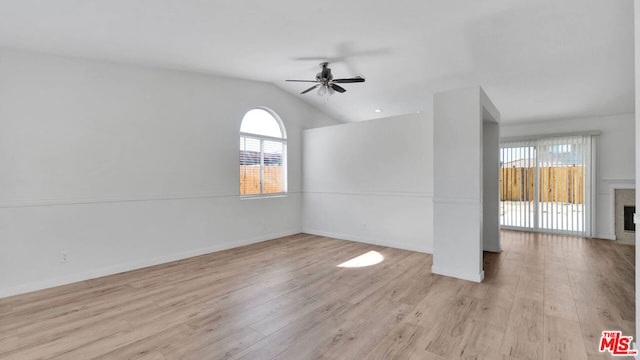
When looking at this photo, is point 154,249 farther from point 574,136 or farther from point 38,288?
point 574,136

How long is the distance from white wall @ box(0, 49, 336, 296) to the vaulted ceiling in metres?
0.33

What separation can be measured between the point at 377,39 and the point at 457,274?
10.2 feet

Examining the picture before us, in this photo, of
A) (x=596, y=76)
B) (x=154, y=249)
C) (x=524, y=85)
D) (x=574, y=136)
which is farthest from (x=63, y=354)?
(x=574, y=136)

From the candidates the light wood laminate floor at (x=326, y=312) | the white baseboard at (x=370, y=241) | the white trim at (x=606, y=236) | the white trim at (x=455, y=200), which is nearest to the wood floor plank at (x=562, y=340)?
the light wood laminate floor at (x=326, y=312)

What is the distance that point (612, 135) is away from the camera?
5.48 metres

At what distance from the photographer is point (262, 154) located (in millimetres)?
5641

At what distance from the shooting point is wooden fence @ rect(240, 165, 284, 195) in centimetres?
532

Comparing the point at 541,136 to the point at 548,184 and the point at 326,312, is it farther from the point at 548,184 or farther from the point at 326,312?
the point at 326,312

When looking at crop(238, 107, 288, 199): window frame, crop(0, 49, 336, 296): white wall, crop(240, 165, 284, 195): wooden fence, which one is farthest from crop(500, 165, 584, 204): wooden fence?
crop(0, 49, 336, 296): white wall

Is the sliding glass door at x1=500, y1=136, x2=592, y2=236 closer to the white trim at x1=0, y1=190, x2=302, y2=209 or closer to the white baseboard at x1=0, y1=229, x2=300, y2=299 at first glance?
the white baseboard at x1=0, y1=229, x2=300, y2=299

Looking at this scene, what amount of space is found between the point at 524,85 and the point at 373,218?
3.21 metres

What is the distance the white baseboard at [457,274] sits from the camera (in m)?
3.29

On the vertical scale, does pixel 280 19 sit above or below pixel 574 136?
above

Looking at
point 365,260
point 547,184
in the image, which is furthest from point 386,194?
point 547,184
